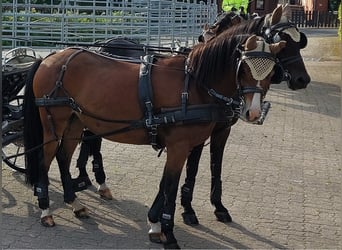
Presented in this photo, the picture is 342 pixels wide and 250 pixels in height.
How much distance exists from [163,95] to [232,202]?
1.90m

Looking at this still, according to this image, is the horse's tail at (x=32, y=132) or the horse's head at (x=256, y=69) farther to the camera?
the horse's tail at (x=32, y=132)

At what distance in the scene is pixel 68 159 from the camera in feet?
17.5

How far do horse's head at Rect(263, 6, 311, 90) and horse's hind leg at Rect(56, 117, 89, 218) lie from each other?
1995mm

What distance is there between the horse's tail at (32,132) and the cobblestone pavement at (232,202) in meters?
0.46

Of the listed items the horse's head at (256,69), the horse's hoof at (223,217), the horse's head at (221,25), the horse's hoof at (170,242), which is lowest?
the horse's hoof at (223,217)

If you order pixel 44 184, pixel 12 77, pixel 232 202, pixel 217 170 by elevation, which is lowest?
pixel 232 202

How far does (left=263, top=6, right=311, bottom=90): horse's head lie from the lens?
4.36 metres

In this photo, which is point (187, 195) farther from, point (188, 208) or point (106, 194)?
point (106, 194)

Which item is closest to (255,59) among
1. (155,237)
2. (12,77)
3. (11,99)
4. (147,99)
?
(147,99)

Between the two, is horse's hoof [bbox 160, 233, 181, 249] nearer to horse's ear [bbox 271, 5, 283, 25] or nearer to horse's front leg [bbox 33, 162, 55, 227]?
horse's front leg [bbox 33, 162, 55, 227]

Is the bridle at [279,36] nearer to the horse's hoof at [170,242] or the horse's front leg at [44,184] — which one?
the horse's hoof at [170,242]

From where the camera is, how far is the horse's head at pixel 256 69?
162 inches

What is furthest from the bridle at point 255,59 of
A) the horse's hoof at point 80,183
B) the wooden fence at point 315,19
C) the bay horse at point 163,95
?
the wooden fence at point 315,19

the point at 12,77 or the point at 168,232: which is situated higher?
the point at 12,77
